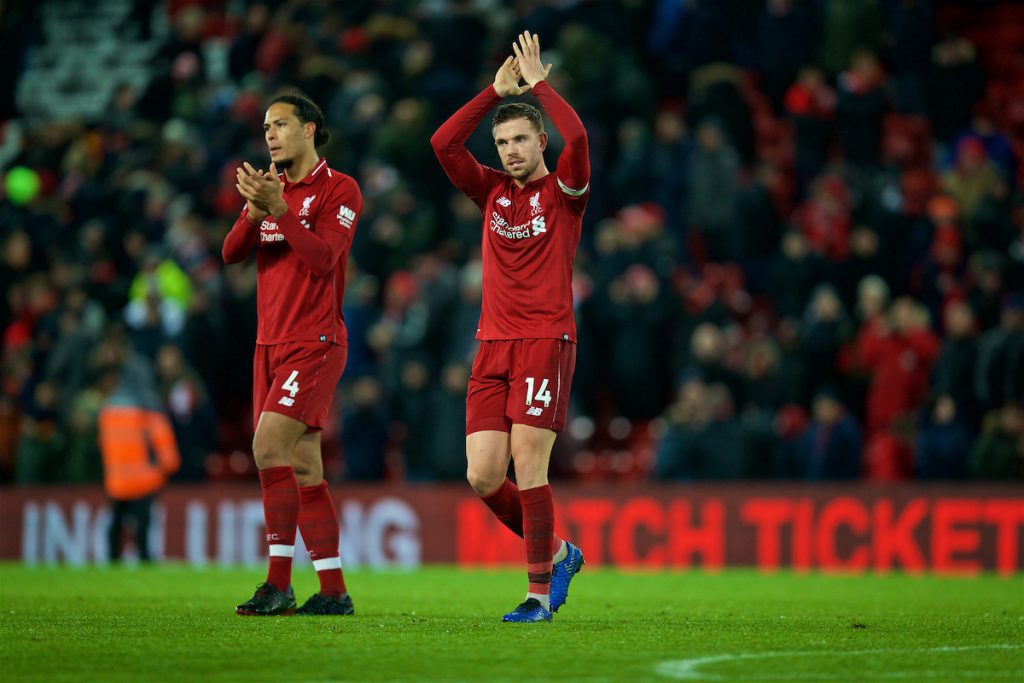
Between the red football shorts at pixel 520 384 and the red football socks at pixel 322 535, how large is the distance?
95 cm

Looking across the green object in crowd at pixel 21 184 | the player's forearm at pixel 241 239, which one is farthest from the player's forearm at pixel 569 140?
the green object in crowd at pixel 21 184

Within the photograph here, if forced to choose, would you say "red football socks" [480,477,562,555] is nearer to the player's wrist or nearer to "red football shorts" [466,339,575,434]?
Result: "red football shorts" [466,339,575,434]

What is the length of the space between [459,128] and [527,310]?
0.98 meters

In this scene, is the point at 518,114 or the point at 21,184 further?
the point at 21,184

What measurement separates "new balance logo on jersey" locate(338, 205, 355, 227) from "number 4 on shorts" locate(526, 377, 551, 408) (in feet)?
4.39

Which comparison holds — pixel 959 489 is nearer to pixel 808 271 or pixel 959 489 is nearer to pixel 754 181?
pixel 808 271

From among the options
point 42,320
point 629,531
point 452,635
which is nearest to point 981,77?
point 629,531

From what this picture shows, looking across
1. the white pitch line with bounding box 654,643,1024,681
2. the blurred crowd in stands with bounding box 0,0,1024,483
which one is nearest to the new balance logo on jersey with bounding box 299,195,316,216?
the white pitch line with bounding box 654,643,1024,681

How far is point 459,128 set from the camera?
7.93 metres

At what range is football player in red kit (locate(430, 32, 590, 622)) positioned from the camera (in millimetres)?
7551

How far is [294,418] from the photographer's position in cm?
793

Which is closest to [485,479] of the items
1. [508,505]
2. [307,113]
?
[508,505]

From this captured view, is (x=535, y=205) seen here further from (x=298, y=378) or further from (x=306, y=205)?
(x=298, y=378)

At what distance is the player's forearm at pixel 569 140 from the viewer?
24.6 ft
